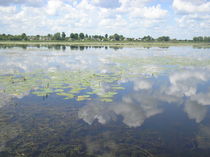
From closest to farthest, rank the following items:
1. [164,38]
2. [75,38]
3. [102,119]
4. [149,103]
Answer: [102,119]
[149,103]
[75,38]
[164,38]

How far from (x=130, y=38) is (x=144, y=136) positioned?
16742 centimetres

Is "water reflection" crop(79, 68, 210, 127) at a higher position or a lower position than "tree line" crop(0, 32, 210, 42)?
lower

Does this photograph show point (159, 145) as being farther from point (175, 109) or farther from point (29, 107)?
point (29, 107)

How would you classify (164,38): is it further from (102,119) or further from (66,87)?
(102,119)


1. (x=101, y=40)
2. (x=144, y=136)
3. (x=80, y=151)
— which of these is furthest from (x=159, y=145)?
(x=101, y=40)

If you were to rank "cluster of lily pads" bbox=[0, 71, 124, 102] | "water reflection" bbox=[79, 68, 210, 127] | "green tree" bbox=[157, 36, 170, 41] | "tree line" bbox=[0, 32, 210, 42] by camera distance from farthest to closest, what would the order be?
"green tree" bbox=[157, 36, 170, 41] → "tree line" bbox=[0, 32, 210, 42] → "cluster of lily pads" bbox=[0, 71, 124, 102] → "water reflection" bbox=[79, 68, 210, 127]

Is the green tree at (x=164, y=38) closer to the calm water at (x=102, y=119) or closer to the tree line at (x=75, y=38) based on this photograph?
the tree line at (x=75, y=38)

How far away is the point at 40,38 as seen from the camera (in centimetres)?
15588

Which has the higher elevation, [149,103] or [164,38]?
[164,38]

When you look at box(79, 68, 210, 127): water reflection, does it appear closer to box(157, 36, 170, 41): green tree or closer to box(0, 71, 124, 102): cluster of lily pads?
box(0, 71, 124, 102): cluster of lily pads

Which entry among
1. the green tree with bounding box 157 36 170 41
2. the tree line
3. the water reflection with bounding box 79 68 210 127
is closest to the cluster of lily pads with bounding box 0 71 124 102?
the water reflection with bounding box 79 68 210 127

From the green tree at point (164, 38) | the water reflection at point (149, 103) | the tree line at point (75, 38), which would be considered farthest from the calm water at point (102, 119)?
the green tree at point (164, 38)

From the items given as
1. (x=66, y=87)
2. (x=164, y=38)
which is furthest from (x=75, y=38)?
(x=66, y=87)

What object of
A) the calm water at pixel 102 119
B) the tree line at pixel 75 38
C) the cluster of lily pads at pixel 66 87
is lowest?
the calm water at pixel 102 119
